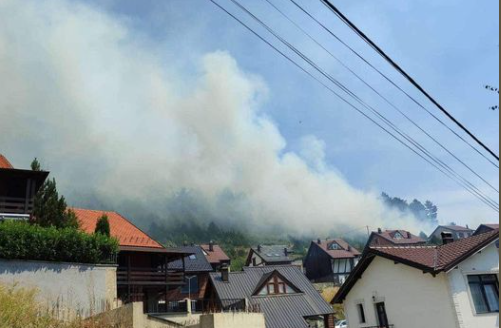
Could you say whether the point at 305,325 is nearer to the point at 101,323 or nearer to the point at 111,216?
the point at 111,216

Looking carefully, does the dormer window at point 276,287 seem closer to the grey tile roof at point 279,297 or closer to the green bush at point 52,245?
the grey tile roof at point 279,297

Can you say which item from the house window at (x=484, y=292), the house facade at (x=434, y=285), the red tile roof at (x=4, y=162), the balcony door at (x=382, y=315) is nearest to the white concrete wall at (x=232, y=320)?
the house facade at (x=434, y=285)

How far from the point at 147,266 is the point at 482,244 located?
76.8ft

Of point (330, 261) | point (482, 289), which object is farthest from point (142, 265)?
point (330, 261)

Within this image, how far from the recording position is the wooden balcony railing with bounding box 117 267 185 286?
2981cm

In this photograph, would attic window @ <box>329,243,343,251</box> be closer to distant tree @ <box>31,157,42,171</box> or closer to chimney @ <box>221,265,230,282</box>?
chimney @ <box>221,265,230,282</box>

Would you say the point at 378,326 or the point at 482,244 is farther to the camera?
the point at 378,326

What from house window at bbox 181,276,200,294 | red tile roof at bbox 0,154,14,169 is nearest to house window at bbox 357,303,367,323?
red tile roof at bbox 0,154,14,169

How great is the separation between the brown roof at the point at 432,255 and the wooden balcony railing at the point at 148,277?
1315 centimetres

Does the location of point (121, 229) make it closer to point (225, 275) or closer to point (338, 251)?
point (225, 275)

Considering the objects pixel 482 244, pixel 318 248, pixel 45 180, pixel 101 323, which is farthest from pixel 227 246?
pixel 101 323

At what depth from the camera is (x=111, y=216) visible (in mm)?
37406

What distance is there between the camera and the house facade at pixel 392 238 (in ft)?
296

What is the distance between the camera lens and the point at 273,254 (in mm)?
83250
